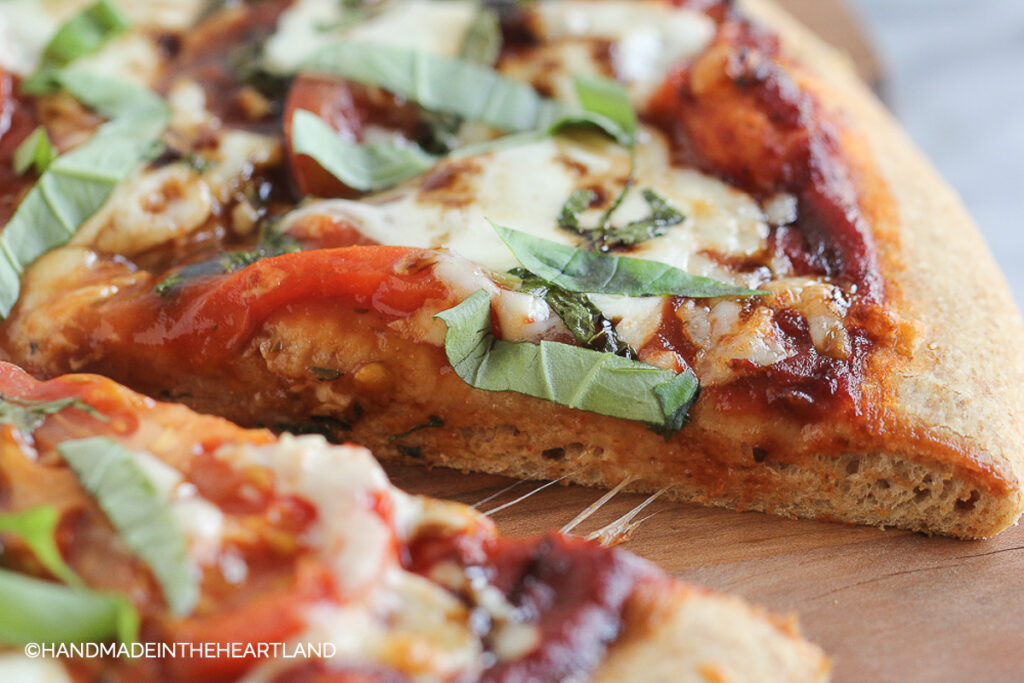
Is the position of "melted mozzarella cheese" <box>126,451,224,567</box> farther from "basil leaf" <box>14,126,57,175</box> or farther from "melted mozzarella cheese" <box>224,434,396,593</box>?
"basil leaf" <box>14,126,57,175</box>

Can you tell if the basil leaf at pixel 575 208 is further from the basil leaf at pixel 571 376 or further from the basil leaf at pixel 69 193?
the basil leaf at pixel 69 193

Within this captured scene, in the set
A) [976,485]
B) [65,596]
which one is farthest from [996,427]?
[65,596]

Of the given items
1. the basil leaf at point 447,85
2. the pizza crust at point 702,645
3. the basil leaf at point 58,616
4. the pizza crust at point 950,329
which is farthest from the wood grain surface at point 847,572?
the basil leaf at point 447,85

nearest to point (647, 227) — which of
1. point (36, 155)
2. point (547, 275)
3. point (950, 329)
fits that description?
point (547, 275)

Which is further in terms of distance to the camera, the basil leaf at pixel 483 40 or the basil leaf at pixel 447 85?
the basil leaf at pixel 483 40

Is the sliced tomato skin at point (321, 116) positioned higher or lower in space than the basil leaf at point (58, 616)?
higher

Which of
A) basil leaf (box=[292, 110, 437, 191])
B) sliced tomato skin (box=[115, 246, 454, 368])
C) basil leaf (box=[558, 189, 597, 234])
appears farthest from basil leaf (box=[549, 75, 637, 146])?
sliced tomato skin (box=[115, 246, 454, 368])
